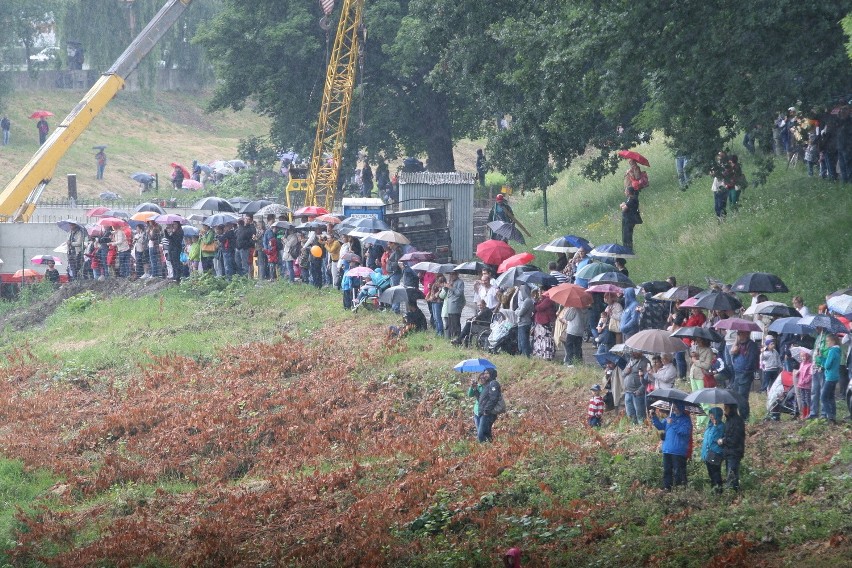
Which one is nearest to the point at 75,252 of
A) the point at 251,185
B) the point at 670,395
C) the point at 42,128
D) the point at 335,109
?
the point at 335,109

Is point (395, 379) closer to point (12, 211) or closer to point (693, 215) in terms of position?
point (693, 215)

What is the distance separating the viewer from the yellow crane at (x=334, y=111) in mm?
44781

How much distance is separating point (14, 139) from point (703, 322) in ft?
193

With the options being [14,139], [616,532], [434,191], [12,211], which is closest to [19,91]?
[14,139]

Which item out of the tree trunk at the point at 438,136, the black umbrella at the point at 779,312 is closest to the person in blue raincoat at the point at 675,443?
the black umbrella at the point at 779,312

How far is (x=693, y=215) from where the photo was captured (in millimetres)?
31312

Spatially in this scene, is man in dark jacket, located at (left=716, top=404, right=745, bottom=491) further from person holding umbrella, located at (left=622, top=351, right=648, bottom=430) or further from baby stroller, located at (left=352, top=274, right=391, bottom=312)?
baby stroller, located at (left=352, top=274, right=391, bottom=312)

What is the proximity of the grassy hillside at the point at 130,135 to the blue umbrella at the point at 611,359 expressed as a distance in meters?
49.1

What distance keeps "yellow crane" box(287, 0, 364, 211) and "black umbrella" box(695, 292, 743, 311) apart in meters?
27.1

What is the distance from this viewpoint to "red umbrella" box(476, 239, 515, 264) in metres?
26.9

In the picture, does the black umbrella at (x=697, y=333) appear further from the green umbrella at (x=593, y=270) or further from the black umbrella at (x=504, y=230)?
the black umbrella at (x=504, y=230)

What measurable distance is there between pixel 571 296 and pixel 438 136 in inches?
1060

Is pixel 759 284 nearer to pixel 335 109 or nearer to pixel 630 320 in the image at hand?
pixel 630 320

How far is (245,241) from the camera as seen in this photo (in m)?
33.2
